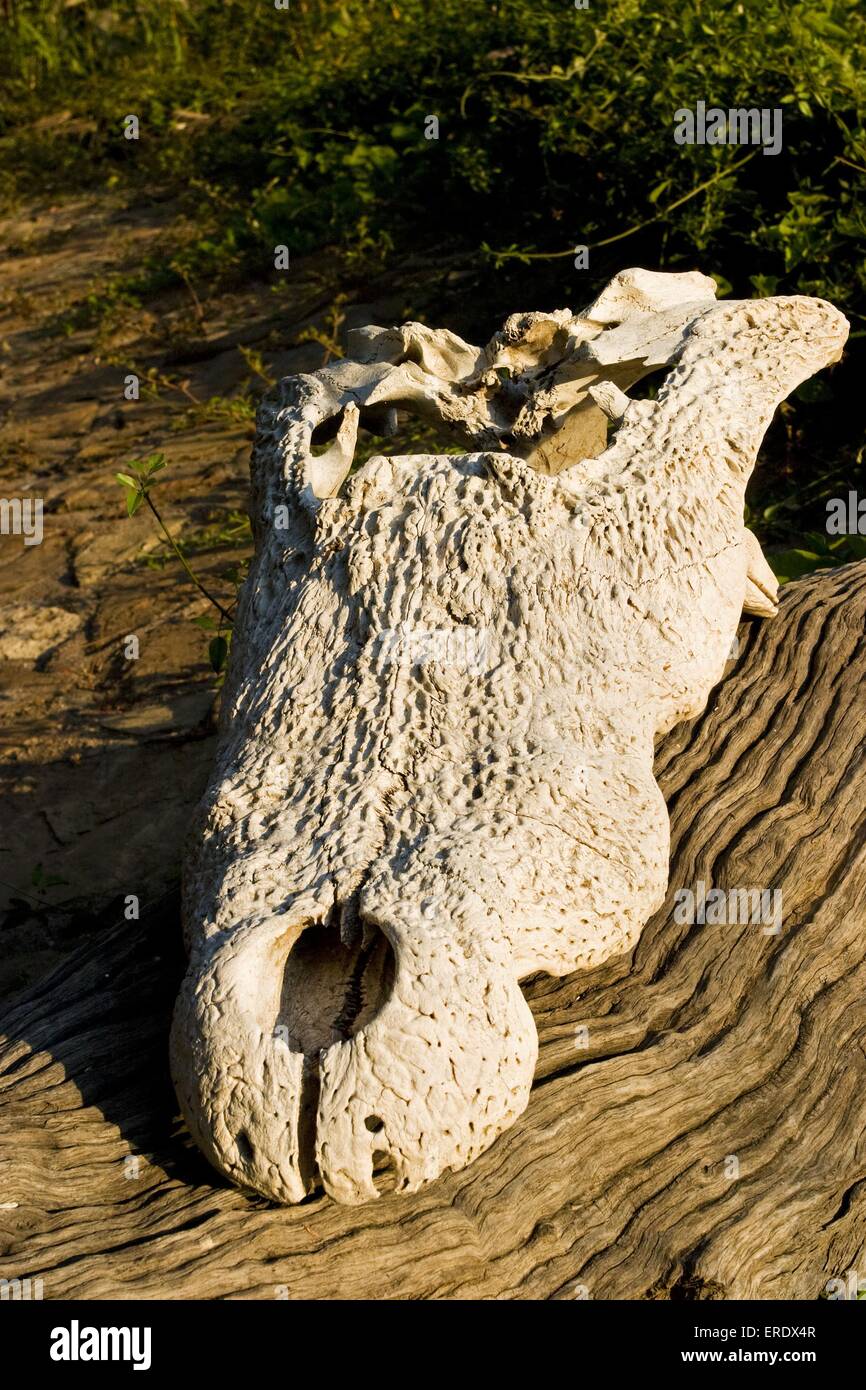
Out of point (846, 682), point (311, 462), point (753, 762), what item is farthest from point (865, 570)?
point (311, 462)

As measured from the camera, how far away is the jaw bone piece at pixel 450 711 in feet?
8.05

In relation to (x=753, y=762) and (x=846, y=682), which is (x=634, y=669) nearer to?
(x=753, y=762)

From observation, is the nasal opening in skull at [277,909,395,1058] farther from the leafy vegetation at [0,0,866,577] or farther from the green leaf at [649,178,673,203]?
Result: the green leaf at [649,178,673,203]

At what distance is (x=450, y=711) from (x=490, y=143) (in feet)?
15.0

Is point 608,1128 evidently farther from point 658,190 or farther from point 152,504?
point 658,190

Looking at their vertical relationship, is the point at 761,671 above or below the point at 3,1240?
above

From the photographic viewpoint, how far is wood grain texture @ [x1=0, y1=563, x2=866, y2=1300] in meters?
2.53

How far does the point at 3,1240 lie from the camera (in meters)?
2.55

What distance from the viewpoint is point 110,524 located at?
6.35m

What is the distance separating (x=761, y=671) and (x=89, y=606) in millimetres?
3050

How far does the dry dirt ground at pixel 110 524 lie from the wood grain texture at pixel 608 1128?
4.03ft

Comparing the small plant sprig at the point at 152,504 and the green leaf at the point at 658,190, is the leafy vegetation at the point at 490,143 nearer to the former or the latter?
the green leaf at the point at 658,190

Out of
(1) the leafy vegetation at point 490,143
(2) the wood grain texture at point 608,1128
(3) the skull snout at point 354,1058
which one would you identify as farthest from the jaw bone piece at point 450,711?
(1) the leafy vegetation at point 490,143

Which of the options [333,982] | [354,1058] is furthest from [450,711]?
[354,1058]
